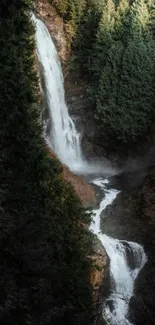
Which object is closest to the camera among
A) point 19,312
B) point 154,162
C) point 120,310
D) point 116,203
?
point 19,312

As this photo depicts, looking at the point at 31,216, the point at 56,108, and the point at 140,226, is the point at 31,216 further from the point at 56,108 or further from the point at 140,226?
the point at 56,108

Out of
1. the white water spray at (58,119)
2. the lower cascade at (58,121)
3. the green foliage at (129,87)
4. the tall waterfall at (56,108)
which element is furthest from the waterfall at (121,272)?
the green foliage at (129,87)

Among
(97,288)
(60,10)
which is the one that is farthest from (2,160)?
(60,10)

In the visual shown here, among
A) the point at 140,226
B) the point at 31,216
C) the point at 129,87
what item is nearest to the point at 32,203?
the point at 31,216

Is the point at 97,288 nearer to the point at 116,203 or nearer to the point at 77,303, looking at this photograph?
the point at 77,303

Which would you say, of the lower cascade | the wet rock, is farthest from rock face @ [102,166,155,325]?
the wet rock
